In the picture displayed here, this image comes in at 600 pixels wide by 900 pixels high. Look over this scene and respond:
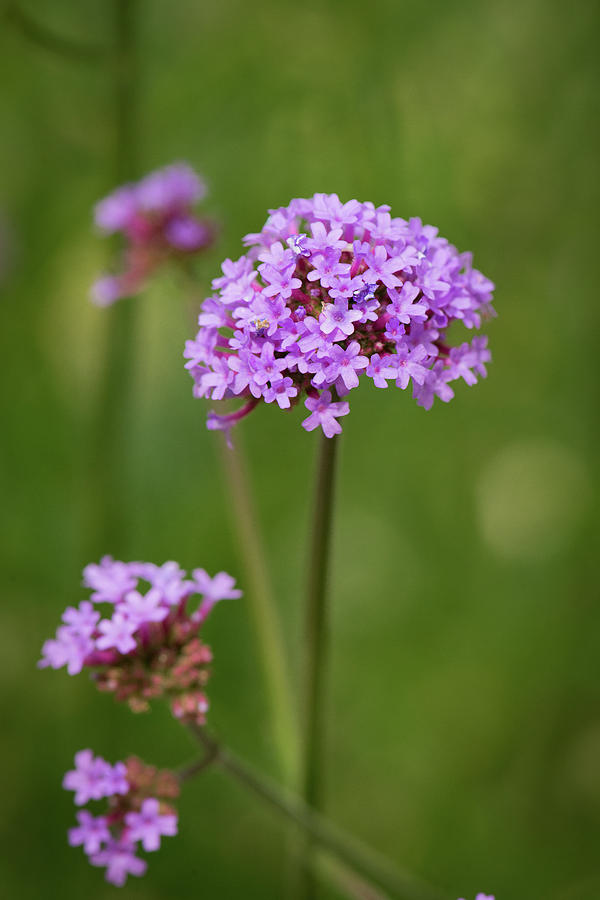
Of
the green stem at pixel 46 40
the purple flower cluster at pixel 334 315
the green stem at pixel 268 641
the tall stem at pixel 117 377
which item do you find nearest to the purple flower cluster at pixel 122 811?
the green stem at pixel 268 641

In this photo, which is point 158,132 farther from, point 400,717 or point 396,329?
point 396,329

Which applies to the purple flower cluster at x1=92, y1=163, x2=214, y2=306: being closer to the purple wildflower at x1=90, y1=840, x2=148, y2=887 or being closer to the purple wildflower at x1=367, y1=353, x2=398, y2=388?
the purple wildflower at x1=367, y1=353, x2=398, y2=388

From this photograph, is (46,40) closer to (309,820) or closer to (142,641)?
(142,641)

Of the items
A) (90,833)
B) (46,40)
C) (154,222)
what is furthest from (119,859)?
(46,40)

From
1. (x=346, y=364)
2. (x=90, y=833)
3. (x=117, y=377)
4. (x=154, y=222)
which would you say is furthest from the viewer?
(x=154, y=222)

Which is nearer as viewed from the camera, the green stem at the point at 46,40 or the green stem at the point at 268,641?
the green stem at the point at 268,641

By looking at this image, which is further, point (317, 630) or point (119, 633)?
point (317, 630)

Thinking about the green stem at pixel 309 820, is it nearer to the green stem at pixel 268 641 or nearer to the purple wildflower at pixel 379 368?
the green stem at pixel 268 641
